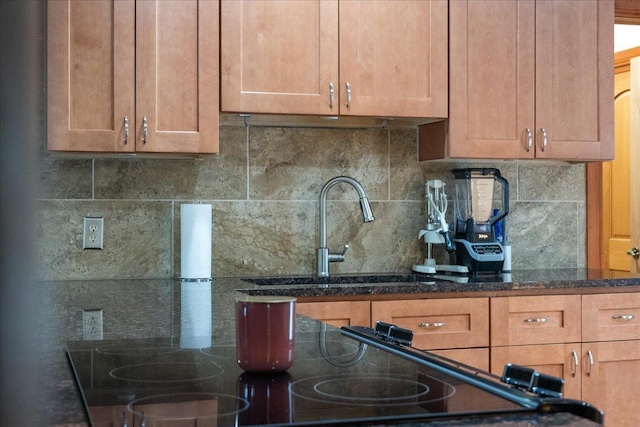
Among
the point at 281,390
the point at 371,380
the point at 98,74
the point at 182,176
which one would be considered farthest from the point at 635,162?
the point at 281,390

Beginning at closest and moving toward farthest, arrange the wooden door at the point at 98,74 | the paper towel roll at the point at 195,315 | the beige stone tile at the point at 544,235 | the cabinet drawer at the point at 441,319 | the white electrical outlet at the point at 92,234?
the paper towel roll at the point at 195,315 → the wooden door at the point at 98,74 → the cabinet drawer at the point at 441,319 → the white electrical outlet at the point at 92,234 → the beige stone tile at the point at 544,235

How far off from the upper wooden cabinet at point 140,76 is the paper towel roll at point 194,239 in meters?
0.29

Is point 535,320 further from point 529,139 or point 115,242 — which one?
point 115,242

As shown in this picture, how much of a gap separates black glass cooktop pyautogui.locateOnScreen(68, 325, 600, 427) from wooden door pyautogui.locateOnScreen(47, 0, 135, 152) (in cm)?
170

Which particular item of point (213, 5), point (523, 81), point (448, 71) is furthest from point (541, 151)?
point (213, 5)

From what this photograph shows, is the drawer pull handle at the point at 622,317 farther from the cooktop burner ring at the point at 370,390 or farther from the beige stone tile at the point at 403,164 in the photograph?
the cooktop burner ring at the point at 370,390

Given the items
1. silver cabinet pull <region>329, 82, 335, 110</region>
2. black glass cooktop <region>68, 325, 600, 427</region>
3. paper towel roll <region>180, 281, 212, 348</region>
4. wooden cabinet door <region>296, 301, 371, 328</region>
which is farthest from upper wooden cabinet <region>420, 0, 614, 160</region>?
black glass cooktop <region>68, 325, 600, 427</region>

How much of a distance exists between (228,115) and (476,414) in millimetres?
2426

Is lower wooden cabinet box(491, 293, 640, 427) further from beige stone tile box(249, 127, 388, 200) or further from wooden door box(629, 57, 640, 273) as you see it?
wooden door box(629, 57, 640, 273)

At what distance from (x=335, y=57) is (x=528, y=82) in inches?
33.0

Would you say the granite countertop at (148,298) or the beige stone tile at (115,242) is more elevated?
the beige stone tile at (115,242)

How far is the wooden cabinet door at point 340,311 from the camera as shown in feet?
9.11

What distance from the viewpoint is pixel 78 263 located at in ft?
10.2

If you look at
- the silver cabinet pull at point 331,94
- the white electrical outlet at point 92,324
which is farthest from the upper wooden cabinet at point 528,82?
the white electrical outlet at point 92,324
